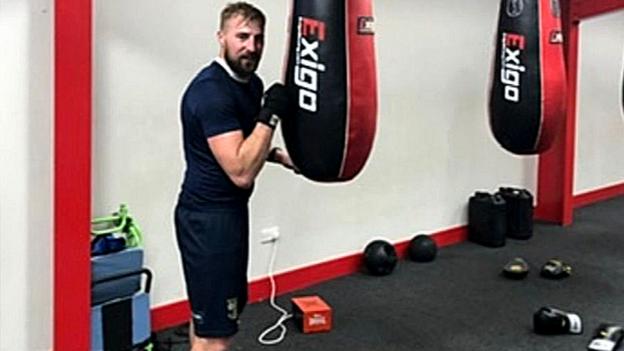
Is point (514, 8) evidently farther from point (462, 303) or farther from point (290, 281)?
point (290, 281)

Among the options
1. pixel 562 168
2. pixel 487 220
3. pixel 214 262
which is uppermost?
pixel 562 168

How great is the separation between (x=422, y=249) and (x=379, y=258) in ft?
1.77

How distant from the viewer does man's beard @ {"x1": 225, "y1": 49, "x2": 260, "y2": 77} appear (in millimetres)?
2625

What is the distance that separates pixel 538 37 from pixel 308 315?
1.94 meters

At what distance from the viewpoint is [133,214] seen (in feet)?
13.3

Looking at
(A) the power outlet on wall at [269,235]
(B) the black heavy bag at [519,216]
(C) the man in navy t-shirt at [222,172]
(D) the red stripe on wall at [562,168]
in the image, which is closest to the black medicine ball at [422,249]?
(B) the black heavy bag at [519,216]

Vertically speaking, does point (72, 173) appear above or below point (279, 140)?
below

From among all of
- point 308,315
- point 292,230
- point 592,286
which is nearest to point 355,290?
point 292,230

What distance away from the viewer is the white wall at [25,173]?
335 centimetres

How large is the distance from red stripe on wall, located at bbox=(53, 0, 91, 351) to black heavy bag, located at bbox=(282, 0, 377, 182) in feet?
4.62

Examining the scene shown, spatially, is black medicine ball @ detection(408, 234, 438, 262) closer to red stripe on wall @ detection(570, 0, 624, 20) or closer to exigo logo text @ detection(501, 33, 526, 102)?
red stripe on wall @ detection(570, 0, 624, 20)

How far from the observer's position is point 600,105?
808 centimetres

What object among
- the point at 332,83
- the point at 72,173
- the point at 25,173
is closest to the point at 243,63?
the point at 332,83

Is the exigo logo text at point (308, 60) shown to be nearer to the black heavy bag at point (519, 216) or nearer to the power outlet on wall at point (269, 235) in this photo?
the power outlet on wall at point (269, 235)
